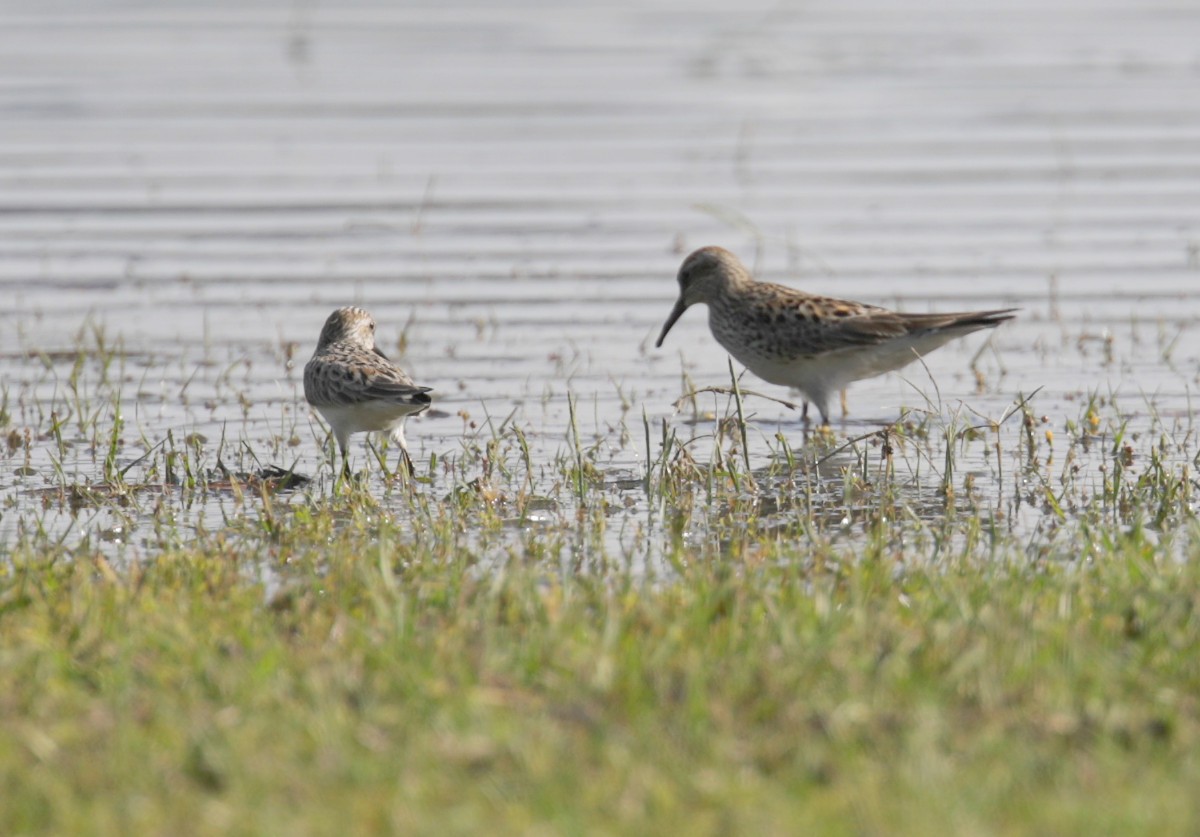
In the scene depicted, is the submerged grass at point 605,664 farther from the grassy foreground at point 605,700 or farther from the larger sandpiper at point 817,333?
the larger sandpiper at point 817,333

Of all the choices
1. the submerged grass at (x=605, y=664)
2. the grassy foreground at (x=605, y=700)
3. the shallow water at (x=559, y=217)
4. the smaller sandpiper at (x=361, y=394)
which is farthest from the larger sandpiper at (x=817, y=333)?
the grassy foreground at (x=605, y=700)

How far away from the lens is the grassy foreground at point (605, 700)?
4.34m

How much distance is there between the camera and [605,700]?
16.5 feet

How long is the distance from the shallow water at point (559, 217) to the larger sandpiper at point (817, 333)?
1.30ft

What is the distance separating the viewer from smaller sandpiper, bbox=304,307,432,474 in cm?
887

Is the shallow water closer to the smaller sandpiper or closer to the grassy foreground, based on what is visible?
the smaller sandpiper

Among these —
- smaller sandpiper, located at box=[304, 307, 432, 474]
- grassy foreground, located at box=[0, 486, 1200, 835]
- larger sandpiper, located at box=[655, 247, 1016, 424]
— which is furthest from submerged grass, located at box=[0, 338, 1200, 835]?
larger sandpiper, located at box=[655, 247, 1016, 424]

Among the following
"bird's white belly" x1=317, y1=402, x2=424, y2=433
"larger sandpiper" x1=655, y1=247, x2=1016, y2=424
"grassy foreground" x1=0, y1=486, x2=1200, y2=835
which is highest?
"larger sandpiper" x1=655, y1=247, x2=1016, y2=424

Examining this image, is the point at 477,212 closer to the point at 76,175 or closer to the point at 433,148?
the point at 433,148

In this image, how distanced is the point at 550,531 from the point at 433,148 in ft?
38.8

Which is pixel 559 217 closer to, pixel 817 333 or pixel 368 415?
pixel 817 333

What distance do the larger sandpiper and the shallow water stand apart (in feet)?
1.30

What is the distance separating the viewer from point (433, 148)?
62.4 feet

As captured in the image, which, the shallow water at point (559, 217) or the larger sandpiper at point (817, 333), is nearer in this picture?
the larger sandpiper at point (817, 333)
